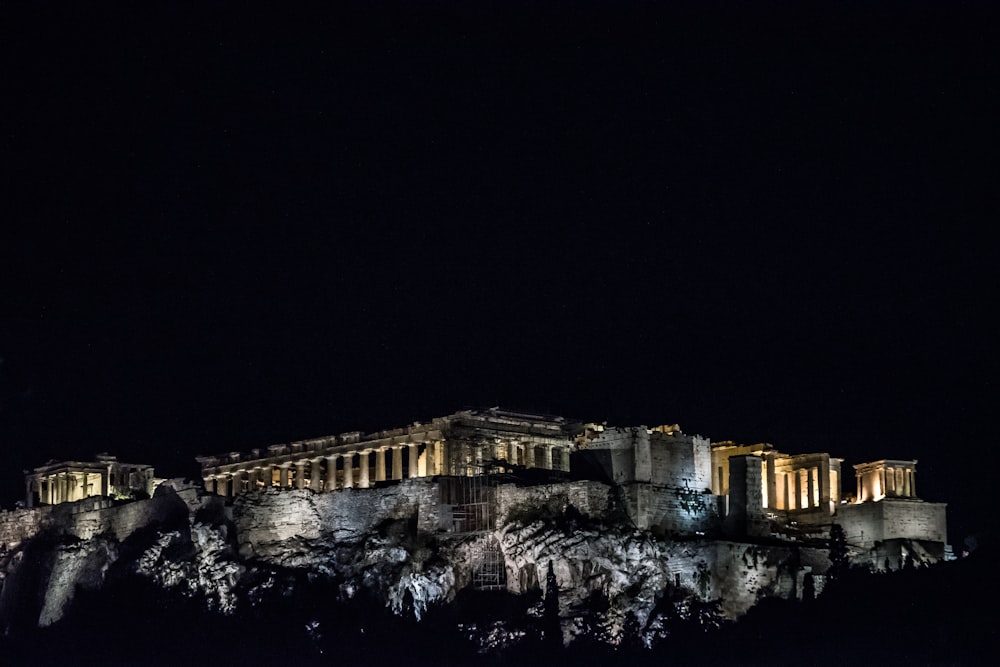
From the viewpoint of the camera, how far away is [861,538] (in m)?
104

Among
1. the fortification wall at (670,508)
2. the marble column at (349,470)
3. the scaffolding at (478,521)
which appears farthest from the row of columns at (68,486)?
the fortification wall at (670,508)

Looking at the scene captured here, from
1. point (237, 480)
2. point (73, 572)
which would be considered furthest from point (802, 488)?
point (73, 572)

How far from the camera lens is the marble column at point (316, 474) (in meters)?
116

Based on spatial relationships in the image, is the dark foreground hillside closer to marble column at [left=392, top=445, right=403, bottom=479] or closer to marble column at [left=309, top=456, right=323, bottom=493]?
marble column at [left=392, top=445, right=403, bottom=479]

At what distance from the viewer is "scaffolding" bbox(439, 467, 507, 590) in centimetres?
10038

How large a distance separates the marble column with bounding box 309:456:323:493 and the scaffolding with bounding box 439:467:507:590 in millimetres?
13926

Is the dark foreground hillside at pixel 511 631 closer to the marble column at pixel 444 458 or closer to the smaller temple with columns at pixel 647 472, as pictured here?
the smaller temple with columns at pixel 647 472

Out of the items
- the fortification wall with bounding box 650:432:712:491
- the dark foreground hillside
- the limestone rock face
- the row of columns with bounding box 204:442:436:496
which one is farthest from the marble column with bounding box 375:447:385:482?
the fortification wall with bounding box 650:432:712:491

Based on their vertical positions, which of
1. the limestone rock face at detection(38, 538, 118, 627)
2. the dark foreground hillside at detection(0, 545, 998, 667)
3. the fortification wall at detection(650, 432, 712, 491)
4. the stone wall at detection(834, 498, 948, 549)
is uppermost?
the fortification wall at detection(650, 432, 712, 491)

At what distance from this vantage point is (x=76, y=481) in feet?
418

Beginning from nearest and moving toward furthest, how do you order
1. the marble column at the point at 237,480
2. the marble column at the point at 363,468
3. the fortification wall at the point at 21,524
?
the marble column at the point at 363,468 → the fortification wall at the point at 21,524 → the marble column at the point at 237,480

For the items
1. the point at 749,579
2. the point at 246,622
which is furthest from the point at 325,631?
the point at 749,579

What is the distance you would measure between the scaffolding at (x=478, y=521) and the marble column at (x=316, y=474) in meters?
13.9

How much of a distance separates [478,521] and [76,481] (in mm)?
→ 36492
